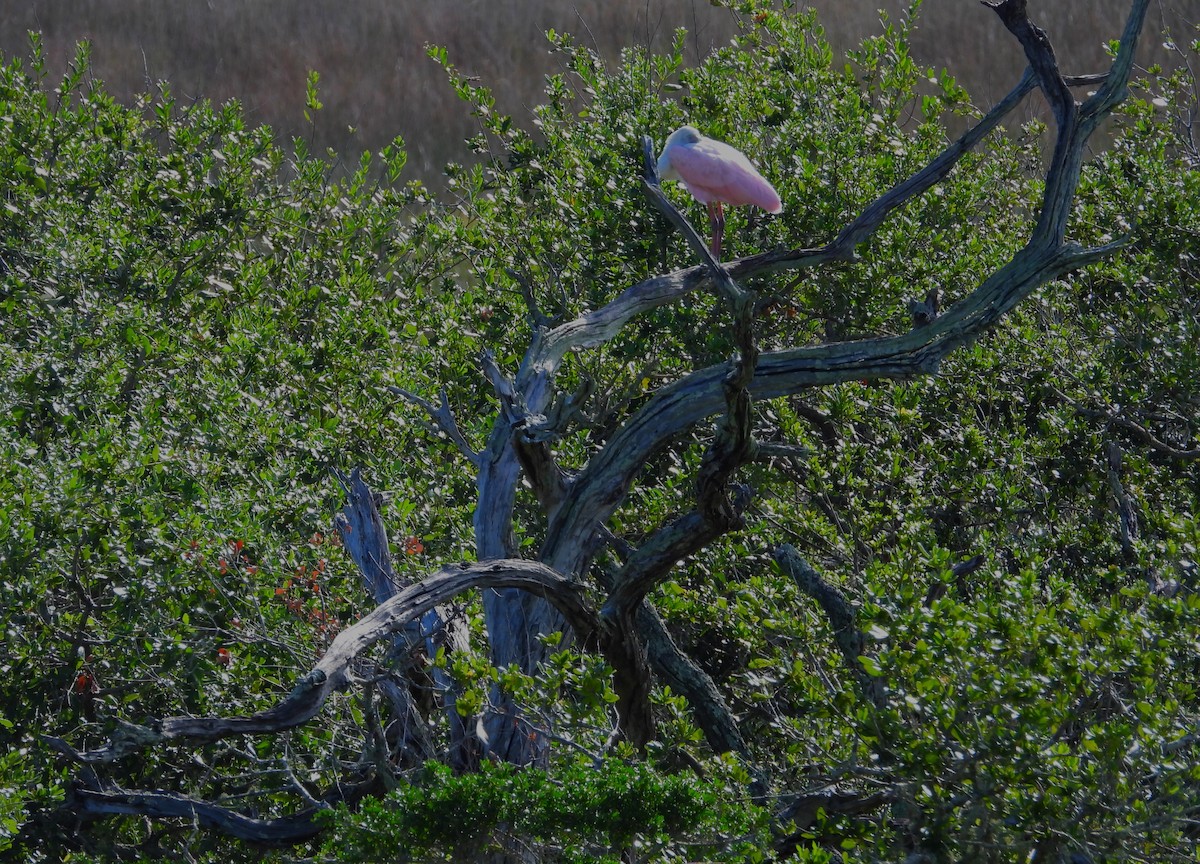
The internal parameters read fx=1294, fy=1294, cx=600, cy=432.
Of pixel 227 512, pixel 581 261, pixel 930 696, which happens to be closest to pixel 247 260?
pixel 581 261

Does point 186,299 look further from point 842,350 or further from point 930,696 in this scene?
point 930,696

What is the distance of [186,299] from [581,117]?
101 inches

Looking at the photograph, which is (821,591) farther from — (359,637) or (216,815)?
(216,815)

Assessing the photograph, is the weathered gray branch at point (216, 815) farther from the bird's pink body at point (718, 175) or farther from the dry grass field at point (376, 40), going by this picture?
the dry grass field at point (376, 40)

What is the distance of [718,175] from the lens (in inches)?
205

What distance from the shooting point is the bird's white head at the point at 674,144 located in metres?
5.41

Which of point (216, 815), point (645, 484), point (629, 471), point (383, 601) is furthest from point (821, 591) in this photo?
point (216, 815)

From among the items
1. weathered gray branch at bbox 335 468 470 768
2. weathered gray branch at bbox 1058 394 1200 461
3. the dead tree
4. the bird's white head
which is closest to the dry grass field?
the bird's white head

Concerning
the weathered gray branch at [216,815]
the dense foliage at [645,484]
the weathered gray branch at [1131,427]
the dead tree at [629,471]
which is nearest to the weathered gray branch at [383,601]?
the dead tree at [629,471]

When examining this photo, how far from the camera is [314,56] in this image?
51.4 ft

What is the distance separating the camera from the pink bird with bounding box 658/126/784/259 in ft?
17.1

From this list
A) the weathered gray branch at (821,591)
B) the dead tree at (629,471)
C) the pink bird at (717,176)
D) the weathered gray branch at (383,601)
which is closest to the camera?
the dead tree at (629,471)

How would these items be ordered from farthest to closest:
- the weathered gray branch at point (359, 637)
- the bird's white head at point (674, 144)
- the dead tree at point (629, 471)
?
the bird's white head at point (674, 144) < the dead tree at point (629, 471) < the weathered gray branch at point (359, 637)

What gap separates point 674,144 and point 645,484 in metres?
1.63
